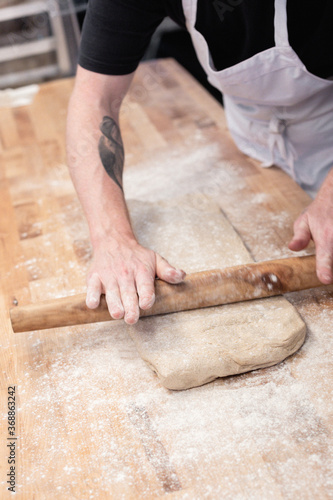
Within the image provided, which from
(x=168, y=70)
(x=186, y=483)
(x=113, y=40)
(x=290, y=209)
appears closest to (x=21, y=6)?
(x=168, y=70)

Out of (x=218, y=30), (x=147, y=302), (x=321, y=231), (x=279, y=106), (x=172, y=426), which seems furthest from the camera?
(x=279, y=106)

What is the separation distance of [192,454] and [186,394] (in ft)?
0.45

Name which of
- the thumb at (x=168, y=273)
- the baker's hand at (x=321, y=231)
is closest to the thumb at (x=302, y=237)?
the baker's hand at (x=321, y=231)

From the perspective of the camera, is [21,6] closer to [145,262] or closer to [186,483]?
[145,262]

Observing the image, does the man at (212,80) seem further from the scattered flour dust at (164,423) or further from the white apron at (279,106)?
the scattered flour dust at (164,423)

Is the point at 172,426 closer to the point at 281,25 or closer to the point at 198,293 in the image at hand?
the point at 198,293

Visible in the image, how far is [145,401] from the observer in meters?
0.99

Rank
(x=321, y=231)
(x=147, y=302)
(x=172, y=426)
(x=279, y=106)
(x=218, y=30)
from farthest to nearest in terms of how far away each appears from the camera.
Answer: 1. (x=279, y=106)
2. (x=218, y=30)
3. (x=321, y=231)
4. (x=147, y=302)
5. (x=172, y=426)

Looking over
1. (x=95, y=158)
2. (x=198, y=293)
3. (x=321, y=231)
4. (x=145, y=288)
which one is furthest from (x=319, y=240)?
(x=95, y=158)

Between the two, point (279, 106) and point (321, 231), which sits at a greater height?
point (279, 106)

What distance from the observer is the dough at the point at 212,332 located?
997 millimetres

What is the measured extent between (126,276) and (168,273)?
9cm

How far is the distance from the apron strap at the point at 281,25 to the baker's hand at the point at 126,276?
593 mm

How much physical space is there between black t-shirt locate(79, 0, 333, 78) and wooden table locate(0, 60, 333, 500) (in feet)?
0.85
